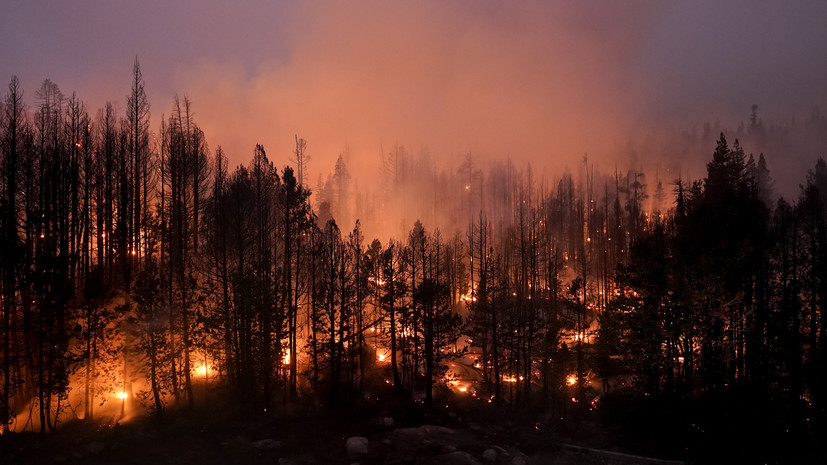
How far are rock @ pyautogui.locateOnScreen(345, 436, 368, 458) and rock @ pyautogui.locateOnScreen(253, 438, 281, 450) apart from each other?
12.7 ft

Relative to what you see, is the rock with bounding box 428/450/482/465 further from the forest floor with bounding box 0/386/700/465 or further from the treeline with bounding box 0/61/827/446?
the treeline with bounding box 0/61/827/446

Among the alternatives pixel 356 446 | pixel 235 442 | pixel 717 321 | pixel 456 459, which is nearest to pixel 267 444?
pixel 235 442

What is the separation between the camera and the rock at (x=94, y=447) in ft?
62.0

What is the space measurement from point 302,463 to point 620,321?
Result: 66.5ft

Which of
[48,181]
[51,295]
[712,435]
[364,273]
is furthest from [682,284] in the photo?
[48,181]

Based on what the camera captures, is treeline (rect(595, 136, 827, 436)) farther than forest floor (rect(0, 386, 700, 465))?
Yes

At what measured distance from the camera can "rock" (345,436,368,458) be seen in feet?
66.7

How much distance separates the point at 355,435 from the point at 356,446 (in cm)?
222

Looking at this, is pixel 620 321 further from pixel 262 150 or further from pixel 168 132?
pixel 168 132

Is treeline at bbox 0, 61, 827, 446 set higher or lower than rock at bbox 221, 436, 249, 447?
higher

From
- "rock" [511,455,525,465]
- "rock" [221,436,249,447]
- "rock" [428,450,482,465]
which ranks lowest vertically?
"rock" [511,455,525,465]

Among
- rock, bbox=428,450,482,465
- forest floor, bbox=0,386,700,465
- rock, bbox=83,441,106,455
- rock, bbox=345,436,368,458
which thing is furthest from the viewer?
rock, bbox=345,436,368,458

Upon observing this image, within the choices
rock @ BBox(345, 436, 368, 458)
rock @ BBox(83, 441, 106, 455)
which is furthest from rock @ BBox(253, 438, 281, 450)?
rock @ BBox(83, 441, 106, 455)

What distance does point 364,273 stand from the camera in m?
32.5
